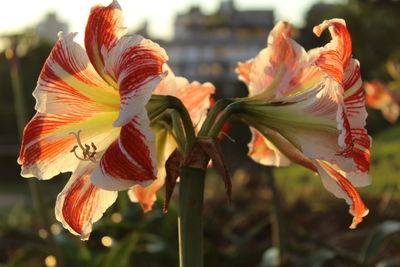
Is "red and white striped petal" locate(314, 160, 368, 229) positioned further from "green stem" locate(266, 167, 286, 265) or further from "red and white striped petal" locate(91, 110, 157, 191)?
"green stem" locate(266, 167, 286, 265)

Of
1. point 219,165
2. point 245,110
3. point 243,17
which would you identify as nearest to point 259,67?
point 245,110

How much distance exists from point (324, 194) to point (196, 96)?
3.24 metres

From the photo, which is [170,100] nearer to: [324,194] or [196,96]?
[196,96]

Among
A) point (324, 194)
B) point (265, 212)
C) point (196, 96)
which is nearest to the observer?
point (196, 96)

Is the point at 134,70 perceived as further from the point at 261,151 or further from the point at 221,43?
the point at 221,43

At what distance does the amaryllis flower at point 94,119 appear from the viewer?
2.30 ft

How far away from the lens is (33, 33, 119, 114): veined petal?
2.70 feet

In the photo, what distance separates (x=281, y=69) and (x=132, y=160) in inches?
13.8

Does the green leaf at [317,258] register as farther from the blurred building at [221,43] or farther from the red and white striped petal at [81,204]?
the blurred building at [221,43]

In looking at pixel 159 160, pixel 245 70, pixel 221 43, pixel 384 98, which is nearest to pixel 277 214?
pixel 245 70

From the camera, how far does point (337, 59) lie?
0.76m

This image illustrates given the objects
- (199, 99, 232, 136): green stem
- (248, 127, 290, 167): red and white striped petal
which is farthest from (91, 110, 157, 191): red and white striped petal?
(248, 127, 290, 167): red and white striped petal

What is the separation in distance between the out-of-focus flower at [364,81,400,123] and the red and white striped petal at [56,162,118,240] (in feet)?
8.49

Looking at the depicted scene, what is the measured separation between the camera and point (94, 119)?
2.83ft
